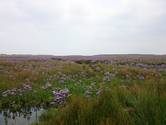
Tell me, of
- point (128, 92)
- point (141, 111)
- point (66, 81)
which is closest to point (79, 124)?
point (141, 111)

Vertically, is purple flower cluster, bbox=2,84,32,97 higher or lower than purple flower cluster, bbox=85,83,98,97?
lower

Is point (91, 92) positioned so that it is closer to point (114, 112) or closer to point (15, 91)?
point (15, 91)

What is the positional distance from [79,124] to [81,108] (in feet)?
1.70

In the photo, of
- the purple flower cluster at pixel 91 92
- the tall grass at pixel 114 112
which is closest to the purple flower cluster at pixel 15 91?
the purple flower cluster at pixel 91 92

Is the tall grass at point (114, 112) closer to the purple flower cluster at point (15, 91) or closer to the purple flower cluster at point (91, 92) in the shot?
the purple flower cluster at point (91, 92)

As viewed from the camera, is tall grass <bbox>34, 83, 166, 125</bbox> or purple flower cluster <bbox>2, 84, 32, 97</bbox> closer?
tall grass <bbox>34, 83, 166, 125</bbox>

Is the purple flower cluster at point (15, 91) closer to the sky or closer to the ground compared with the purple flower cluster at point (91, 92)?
closer to the ground

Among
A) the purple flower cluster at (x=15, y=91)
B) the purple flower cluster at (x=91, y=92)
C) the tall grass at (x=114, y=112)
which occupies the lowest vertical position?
the purple flower cluster at (x=15, y=91)

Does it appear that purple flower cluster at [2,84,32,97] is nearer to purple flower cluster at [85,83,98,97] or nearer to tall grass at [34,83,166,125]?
purple flower cluster at [85,83,98,97]

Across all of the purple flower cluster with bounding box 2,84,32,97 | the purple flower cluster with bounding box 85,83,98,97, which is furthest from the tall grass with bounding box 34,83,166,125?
the purple flower cluster with bounding box 2,84,32,97

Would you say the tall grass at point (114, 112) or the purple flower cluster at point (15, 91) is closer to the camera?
the tall grass at point (114, 112)

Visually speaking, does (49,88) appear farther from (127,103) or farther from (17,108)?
(127,103)

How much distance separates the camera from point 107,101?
6.10 m

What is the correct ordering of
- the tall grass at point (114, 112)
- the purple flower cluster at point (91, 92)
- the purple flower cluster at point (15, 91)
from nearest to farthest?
the tall grass at point (114, 112) < the purple flower cluster at point (91, 92) < the purple flower cluster at point (15, 91)
